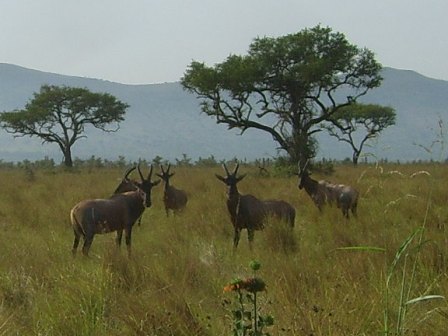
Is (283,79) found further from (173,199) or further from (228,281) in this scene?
(228,281)

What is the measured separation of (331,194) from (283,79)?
57.7ft

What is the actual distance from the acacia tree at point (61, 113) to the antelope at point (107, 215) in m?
35.2

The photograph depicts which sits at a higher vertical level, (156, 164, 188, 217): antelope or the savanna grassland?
the savanna grassland

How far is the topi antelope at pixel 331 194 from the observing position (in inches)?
497

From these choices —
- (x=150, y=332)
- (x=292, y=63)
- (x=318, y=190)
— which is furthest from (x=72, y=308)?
(x=292, y=63)

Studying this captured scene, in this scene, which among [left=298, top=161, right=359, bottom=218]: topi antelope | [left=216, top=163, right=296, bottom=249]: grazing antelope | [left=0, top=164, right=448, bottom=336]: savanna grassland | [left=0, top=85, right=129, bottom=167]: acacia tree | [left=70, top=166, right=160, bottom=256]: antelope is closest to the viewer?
[left=0, top=164, right=448, bottom=336]: savanna grassland

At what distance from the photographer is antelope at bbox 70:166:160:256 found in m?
9.32

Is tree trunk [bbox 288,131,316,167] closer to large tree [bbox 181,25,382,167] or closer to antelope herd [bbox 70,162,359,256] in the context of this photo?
large tree [bbox 181,25,382,167]

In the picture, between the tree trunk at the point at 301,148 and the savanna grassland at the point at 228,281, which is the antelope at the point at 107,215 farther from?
the tree trunk at the point at 301,148

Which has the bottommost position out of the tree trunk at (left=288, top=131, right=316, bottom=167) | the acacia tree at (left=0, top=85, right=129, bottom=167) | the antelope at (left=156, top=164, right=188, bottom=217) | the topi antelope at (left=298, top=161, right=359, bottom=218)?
the antelope at (left=156, top=164, right=188, bottom=217)

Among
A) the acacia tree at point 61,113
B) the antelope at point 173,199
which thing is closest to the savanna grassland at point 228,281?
the antelope at point 173,199

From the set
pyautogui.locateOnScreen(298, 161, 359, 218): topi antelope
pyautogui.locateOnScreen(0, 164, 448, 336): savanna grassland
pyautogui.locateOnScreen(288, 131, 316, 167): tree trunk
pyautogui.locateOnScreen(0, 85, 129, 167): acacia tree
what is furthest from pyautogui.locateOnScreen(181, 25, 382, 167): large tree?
pyautogui.locateOnScreen(0, 164, 448, 336): savanna grassland

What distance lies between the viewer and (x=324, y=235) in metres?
9.12

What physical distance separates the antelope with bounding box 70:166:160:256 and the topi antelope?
3595 millimetres
